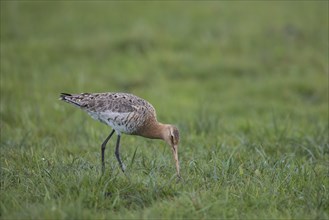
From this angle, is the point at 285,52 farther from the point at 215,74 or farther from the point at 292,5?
the point at 292,5

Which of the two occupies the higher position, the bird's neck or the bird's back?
the bird's back

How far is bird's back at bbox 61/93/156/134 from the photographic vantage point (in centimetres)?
608

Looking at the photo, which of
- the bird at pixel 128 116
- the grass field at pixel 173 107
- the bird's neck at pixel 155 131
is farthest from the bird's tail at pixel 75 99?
the bird's neck at pixel 155 131

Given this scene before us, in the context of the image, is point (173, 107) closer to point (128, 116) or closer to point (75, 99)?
point (75, 99)

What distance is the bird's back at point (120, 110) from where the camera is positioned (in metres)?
6.08

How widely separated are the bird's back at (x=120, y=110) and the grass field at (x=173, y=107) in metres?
0.40

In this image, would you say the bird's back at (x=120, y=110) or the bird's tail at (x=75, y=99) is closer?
the bird's back at (x=120, y=110)

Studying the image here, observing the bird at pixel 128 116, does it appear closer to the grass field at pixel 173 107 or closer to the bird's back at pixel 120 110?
the bird's back at pixel 120 110

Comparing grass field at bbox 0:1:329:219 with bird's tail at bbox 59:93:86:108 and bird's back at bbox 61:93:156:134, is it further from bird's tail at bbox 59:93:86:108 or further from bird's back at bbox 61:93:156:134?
bird's tail at bbox 59:93:86:108

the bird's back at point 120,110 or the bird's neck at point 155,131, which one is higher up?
the bird's back at point 120,110

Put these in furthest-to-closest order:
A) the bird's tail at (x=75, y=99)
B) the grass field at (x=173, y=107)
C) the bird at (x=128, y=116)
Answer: the bird's tail at (x=75, y=99) < the bird at (x=128, y=116) < the grass field at (x=173, y=107)

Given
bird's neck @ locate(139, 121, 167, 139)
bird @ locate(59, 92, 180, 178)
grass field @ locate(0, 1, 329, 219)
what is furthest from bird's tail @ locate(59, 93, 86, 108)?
bird's neck @ locate(139, 121, 167, 139)

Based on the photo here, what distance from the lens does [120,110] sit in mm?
6102

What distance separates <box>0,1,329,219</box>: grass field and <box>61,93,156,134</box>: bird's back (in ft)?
1.33
